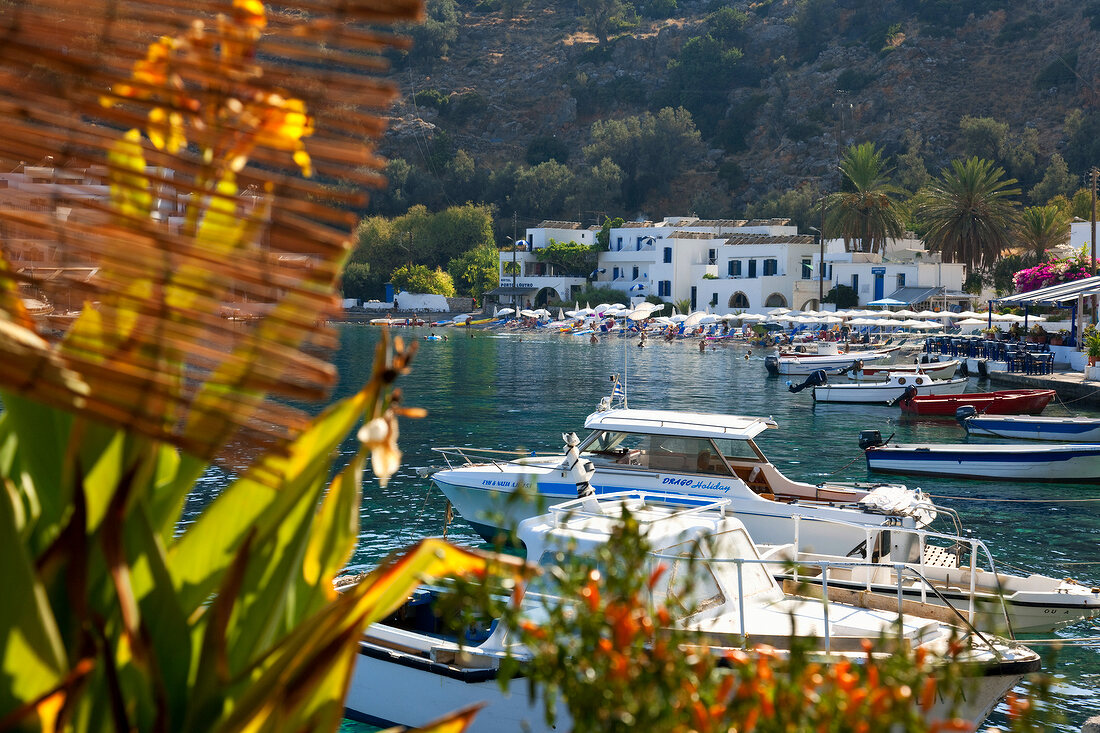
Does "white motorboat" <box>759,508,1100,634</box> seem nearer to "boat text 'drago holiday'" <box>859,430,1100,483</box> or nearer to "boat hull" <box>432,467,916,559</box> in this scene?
"boat hull" <box>432,467,916,559</box>

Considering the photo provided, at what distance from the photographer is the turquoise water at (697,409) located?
18266mm

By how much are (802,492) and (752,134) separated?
125277 millimetres


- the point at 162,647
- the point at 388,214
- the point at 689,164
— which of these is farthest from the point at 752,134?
the point at 162,647

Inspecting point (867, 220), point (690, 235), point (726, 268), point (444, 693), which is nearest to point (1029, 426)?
point (444, 693)

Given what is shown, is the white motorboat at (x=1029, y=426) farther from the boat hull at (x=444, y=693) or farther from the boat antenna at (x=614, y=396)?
the boat hull at (x=444, y=693)

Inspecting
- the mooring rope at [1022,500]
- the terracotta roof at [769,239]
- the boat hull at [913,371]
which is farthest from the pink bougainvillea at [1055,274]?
the terracotta roof at [769,239]

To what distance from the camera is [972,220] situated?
241 feet

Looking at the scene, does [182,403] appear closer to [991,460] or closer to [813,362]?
[991,460]

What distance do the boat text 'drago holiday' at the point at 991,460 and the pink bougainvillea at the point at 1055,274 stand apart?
84.6 feet

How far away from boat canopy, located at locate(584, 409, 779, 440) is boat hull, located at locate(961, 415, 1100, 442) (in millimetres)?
15706

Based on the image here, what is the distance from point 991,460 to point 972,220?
5388 centimetres

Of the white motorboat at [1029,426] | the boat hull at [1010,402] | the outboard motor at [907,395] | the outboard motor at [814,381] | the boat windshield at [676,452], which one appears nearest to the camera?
the boat windshield at [676,452]

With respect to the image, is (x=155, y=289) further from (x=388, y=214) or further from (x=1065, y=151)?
(x=388, y=214)

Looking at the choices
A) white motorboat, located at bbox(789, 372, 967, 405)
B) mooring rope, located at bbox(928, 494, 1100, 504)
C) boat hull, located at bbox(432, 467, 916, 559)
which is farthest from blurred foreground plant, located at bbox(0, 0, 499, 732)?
white motorboat, located at bbox(789, 372, 967, 405)
